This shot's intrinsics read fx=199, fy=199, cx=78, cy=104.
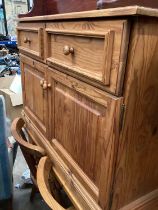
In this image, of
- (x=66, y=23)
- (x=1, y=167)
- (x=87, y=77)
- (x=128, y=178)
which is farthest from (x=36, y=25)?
(x=1, y=167)

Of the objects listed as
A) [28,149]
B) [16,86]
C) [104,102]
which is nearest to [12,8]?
[16,86]

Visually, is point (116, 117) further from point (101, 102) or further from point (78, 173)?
point (78, 173)

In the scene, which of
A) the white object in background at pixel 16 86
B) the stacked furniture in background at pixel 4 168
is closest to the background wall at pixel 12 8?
the white object in background at pixel 16 86

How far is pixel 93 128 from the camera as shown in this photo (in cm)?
55

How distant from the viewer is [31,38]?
882 millimetres

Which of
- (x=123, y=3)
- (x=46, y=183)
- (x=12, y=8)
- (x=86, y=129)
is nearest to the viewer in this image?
(x=123, y=3)

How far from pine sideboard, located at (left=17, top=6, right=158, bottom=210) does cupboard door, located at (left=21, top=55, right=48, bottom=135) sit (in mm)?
48

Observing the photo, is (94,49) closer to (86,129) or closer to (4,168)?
(86,129)

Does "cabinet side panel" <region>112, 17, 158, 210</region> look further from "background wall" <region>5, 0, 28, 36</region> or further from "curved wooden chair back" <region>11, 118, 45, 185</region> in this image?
"background wall" <region>5, 0, 28, 36</region>

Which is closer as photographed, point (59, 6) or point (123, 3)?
point (123, 3)

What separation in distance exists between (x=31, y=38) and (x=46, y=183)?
606 mm

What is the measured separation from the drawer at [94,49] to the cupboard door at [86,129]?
4 cm

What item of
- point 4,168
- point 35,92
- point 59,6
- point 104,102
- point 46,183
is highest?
point 59,6

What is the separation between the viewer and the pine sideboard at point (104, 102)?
407 mm
